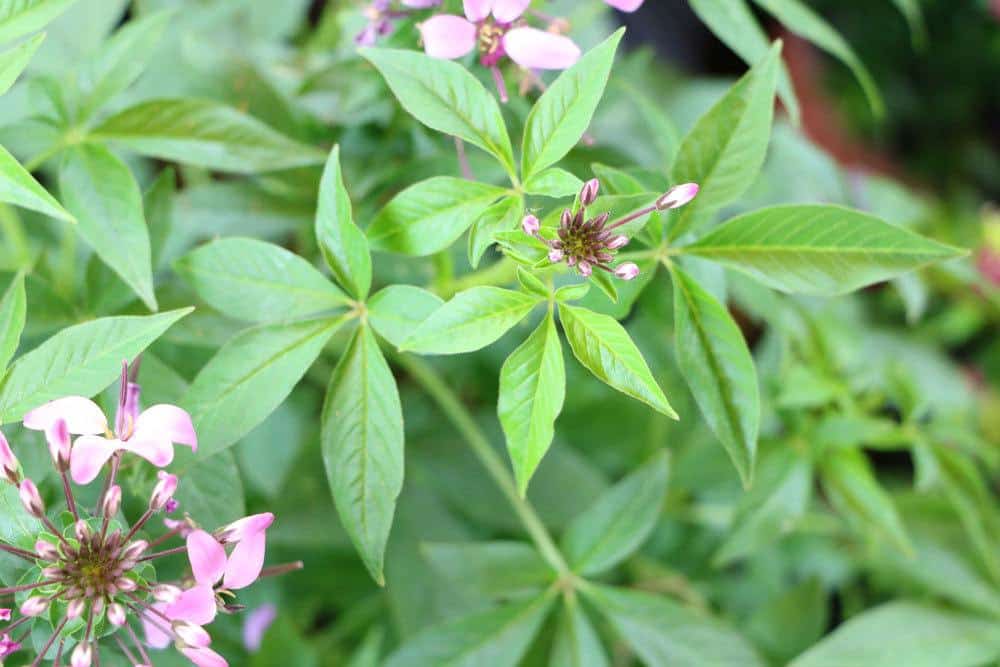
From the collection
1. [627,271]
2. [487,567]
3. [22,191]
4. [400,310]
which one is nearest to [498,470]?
[487,567]

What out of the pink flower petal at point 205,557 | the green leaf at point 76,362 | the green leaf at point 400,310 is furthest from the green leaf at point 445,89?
the pink flower petal at point 205,557

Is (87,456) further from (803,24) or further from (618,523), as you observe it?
(803,24)

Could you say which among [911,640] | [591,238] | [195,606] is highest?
[591,238]

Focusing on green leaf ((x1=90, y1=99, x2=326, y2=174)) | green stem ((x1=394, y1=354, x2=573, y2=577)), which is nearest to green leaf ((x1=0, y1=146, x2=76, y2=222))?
green leaf ((x1=90, y1=99, x2=326, y2=174))

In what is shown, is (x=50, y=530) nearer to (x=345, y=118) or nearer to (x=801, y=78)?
(x=345, y=118)

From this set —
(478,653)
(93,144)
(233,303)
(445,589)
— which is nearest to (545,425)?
(233,303)

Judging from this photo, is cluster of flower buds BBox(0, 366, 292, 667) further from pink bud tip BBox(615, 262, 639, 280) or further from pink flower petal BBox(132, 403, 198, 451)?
pink bud tip BBox(615, 262, 639, 280)
